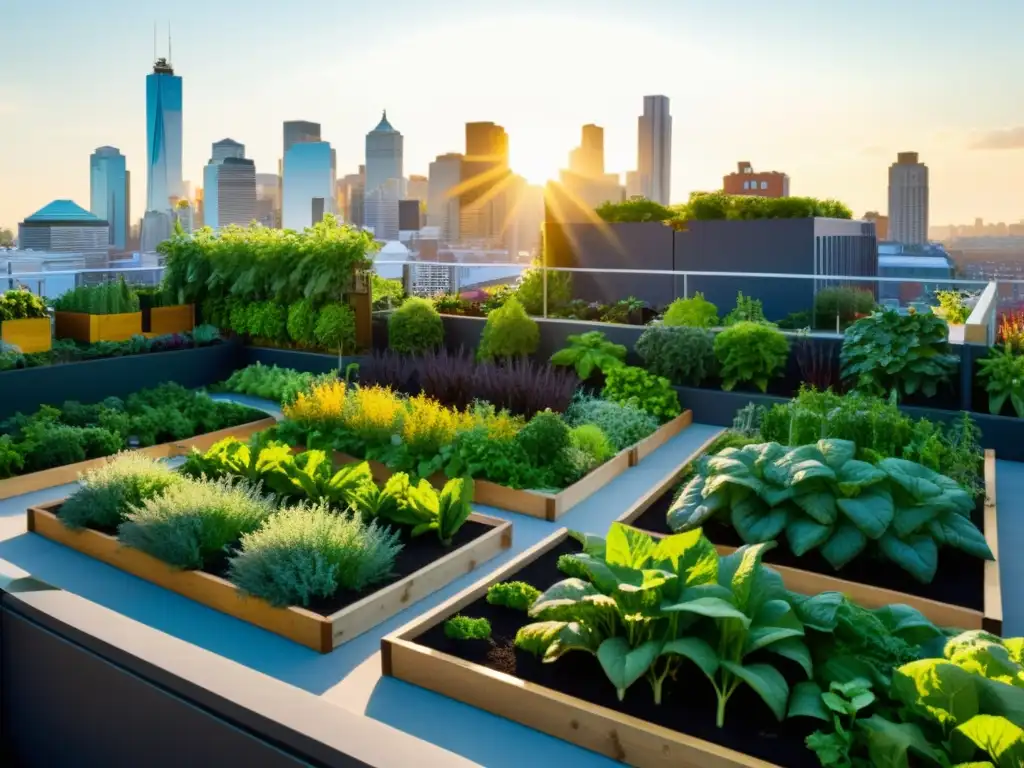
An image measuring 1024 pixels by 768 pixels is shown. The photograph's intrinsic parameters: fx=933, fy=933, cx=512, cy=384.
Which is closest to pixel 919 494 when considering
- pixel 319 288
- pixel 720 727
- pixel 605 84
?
pixel 720 727

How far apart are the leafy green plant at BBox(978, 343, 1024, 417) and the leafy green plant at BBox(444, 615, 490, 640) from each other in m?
5.12

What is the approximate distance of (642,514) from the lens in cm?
499

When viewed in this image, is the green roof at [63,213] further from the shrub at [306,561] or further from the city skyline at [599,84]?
the shrub at [306,561]

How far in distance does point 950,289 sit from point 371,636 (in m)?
8.53

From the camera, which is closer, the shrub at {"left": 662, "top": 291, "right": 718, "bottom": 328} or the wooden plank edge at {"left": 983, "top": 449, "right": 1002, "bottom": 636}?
the wooden plank edge at {"left": 983, "top": 449, "right": 1002, "bottom": 636}

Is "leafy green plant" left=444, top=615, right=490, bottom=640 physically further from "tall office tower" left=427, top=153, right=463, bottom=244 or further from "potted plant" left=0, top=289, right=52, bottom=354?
"tall office tower" left=427, top=153, right=463, bottom=244

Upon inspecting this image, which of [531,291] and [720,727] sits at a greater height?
[531,291]

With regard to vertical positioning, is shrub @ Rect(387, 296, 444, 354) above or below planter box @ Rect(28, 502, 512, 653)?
above

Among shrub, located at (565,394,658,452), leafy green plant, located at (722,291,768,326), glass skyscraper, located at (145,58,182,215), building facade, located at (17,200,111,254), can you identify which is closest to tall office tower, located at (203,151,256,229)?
glass skyscraper, located at (145,58,182,215)

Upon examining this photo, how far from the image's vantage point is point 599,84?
47.9 feet

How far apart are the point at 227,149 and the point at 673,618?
44.4 metres

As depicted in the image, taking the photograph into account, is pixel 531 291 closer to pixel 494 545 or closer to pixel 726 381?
pixel 726 381

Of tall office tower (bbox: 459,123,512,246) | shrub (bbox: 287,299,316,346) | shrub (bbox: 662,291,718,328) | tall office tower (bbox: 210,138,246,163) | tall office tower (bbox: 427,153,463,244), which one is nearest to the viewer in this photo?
shrub (bbox: 662,291,718,328)

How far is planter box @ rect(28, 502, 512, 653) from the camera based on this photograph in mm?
3818
